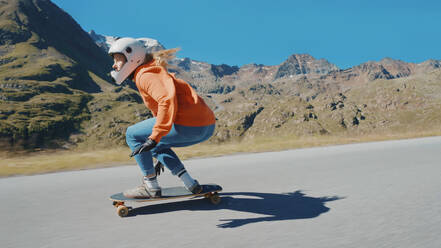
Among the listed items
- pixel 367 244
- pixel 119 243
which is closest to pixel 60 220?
pixel 119 243

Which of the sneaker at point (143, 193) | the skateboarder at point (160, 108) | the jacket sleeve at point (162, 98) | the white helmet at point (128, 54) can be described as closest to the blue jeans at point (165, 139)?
the skateboarder at point (160, 108)

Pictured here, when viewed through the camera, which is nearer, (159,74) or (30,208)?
(159,74)

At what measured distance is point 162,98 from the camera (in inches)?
123

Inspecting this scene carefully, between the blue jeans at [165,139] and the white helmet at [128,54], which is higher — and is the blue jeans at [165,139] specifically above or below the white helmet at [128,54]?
below

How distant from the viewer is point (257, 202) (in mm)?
3791

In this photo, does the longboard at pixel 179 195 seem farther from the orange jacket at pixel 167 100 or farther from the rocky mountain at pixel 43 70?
the rocky mountain at pixel 43 70

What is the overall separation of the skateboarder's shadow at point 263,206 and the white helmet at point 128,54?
4.92 ft

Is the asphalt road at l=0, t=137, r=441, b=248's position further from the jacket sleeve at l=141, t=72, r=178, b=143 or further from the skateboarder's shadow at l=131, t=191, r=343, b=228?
the jacket sleeve at l=141, t=72, r=178, b=143

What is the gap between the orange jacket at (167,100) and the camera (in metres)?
3.07

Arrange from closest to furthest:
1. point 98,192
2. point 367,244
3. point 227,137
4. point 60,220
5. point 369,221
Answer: point 367,244 < point 369,221 < point 60,220 < point 98,192 < point 227,137

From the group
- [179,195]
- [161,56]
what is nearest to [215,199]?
[179,195]

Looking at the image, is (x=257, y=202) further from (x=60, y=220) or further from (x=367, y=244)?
(x=60, y=220)

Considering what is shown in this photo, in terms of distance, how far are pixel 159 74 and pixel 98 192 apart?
7.43 ft

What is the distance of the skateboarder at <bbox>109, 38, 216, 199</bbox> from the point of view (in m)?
3.13
